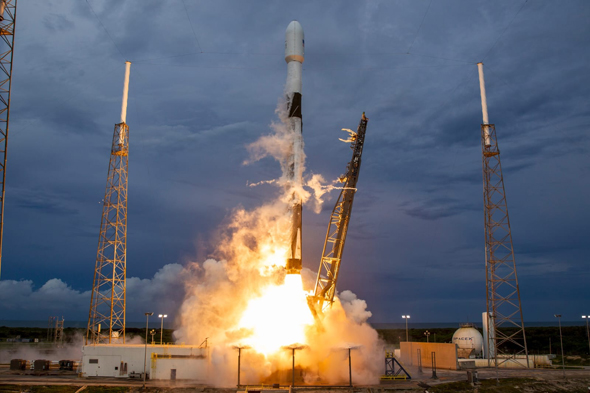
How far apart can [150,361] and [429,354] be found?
98.8ft

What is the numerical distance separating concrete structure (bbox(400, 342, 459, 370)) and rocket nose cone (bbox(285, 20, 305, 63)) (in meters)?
34.2

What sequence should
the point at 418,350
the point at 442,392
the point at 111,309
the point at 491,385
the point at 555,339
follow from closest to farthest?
1. the point at 442,392
2. the point at 491,385
3. the point at 111,309
4. the point at 418,350
5. the point at 555,339

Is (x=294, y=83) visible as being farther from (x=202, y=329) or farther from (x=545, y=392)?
(x=545, y=392)

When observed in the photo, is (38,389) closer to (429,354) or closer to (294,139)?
(294,139)

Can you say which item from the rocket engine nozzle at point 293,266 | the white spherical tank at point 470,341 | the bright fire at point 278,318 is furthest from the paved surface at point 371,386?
the white spherical tank at point 470,341

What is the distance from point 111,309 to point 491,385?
3486 centimetres

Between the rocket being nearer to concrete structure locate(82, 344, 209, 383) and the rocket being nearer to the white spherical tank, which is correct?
concrete structure locate(82, 344, 209, 383)

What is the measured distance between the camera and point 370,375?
39.4 metres

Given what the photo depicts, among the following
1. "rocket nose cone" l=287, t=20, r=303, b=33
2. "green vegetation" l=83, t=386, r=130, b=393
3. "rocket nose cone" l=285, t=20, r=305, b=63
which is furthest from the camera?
"rocket nose cone" l=287, t=20, r=303, b=33

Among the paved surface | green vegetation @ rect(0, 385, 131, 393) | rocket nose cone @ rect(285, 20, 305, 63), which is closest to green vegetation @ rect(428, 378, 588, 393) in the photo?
the paved surface

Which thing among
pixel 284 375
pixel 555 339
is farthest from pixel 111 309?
pixel 555 339

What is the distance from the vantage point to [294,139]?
40625 millimetres

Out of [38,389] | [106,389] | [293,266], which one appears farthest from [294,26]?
[38,389]

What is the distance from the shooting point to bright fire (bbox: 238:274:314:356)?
38594mm
